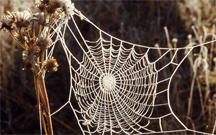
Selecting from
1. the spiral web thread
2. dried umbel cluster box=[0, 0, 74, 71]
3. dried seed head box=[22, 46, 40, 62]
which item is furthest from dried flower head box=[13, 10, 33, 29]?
the spiral web thread

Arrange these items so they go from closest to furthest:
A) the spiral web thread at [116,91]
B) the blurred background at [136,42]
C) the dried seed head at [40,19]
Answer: the dried seed head at [40,19] < the spiral web thread at [116,91] < the blurred background at [136,42]

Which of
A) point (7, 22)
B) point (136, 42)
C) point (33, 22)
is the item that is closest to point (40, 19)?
point (33, 22)

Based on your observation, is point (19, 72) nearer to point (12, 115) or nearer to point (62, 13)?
point (12, 115)

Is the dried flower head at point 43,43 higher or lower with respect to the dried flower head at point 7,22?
lower

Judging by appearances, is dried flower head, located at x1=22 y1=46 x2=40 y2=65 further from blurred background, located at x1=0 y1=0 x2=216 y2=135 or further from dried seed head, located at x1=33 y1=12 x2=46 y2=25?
blurred background, located at x1=0 y1=0 x2=216 y2=135

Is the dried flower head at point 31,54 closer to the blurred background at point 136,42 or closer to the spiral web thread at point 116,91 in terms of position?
the spiral web thread at point 116,91

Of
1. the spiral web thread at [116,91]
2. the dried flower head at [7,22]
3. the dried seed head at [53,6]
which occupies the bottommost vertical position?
the spiral web thread at [116,91]

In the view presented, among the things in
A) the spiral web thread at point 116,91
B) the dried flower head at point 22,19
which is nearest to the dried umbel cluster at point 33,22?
the dried flower head at point 22,19

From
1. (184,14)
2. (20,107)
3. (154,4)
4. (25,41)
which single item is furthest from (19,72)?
(184,14)

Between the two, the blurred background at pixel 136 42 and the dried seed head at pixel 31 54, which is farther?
the blurred background at pixel 136 42

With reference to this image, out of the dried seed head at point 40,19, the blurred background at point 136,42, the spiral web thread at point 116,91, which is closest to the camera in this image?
the dried seed head at point 40,19
